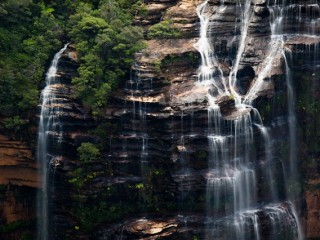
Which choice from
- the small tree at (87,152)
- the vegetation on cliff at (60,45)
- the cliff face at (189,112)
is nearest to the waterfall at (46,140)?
the vegetation on cliff at (60,45)

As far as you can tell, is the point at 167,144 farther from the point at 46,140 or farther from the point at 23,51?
the point at 23,51

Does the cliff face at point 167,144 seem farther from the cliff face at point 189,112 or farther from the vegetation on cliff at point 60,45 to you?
the vegetation on cliff at point 60,45

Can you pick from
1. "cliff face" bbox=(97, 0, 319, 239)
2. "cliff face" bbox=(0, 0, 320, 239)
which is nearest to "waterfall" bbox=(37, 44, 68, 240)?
"cliff face" bbox=(0, 0, 320, 239)

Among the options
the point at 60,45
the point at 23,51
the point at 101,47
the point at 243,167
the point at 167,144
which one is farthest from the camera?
the point at 60,45

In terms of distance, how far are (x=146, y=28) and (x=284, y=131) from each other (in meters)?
8.51

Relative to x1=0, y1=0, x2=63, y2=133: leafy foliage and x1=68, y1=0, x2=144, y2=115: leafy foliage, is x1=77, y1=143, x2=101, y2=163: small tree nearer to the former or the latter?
x1=68, y1=0, x2=144, y2=115: leafy foliage

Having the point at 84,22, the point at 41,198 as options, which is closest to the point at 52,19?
the point at 84,22

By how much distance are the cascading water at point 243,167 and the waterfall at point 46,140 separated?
21.5 ft

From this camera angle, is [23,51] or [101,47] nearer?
[101,47]

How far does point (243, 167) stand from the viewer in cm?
2500

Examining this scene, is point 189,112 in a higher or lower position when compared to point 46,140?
higher

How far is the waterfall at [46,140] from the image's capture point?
25375mm

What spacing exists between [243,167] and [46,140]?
8.69 m

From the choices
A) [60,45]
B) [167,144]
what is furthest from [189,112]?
[60,45]
